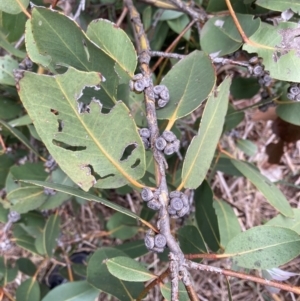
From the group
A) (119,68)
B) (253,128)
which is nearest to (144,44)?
(119,68)

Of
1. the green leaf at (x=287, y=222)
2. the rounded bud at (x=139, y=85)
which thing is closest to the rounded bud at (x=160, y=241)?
the rounded bud at (x=139, y=85)

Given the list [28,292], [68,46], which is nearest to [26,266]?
[28,292]

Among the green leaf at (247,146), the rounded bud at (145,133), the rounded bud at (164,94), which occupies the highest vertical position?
the rounded bud at (164,94)

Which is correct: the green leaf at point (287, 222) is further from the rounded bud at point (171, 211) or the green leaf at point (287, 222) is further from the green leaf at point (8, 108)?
the green leaf at point (8, 108)

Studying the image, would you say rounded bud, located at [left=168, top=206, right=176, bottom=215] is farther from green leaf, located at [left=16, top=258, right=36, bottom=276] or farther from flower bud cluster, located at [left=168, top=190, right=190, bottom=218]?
green leaf, located at [left=16, top=258, right=36, bottom=276]

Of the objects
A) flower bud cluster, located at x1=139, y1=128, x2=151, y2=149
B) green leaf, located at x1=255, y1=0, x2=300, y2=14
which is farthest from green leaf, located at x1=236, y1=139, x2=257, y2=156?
flower bud cluster, located at x1=139, y1=128, x2=151, y2=149

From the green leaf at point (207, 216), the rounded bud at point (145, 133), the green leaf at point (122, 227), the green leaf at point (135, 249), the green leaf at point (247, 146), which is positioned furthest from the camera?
the green leaf at point (247, 146)

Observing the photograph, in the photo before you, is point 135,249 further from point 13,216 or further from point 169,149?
point 169,149
